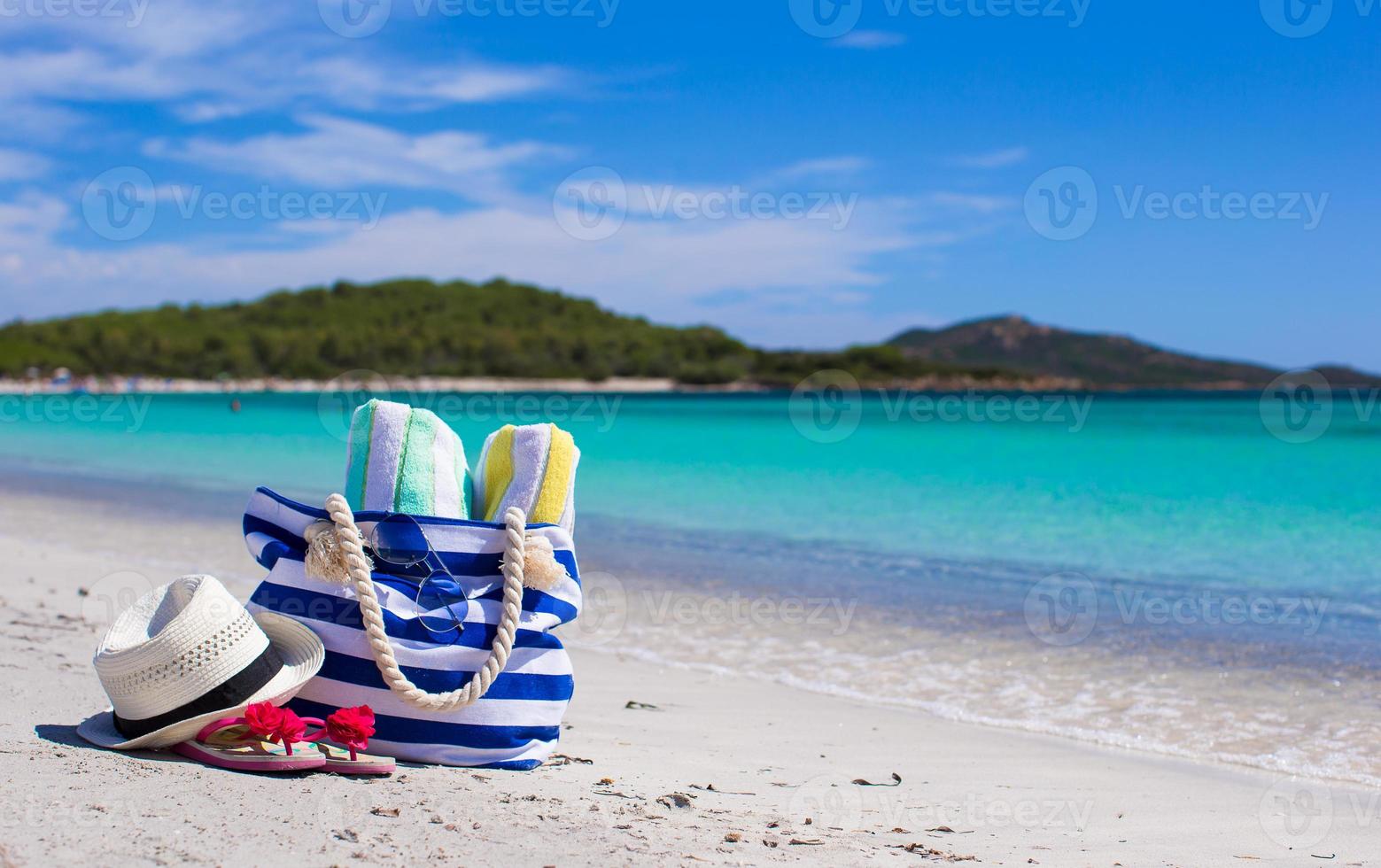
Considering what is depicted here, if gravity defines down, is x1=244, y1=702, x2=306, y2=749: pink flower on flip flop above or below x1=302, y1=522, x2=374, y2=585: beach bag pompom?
below

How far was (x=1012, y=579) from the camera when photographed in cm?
1010

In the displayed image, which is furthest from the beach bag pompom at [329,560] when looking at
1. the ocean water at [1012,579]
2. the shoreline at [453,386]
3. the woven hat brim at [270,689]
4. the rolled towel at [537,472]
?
the shoreline at [453,386]

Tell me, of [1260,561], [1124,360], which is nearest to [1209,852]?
[1260,561]

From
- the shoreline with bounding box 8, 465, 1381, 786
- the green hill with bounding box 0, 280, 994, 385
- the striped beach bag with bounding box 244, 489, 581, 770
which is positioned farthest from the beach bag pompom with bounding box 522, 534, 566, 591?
the green hill with bounding box 0, 280, 994, 385

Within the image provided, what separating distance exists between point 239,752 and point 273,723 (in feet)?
0.60

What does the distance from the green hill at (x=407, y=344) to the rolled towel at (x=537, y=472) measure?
119 m

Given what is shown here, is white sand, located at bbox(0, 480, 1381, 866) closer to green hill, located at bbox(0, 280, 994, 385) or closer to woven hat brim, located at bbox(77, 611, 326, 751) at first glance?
woven hat brim, located at bbox(77, 611, 326, 751)

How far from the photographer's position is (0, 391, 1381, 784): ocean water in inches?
238

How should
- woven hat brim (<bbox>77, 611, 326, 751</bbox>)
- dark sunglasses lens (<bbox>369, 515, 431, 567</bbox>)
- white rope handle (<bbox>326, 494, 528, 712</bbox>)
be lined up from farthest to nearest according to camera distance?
dark sunglasses lens (<bbox>369, 515, 431, 567</bbox>) → white rope handle (<bbox>326, 494, 528, 712</bbox>) → woven hat brim (<bbox>77, 611, 326, 751</bbox>)

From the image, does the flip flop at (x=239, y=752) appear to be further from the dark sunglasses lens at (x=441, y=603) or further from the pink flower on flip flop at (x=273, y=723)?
the dark sunglasses lens at (x=441, y=603)

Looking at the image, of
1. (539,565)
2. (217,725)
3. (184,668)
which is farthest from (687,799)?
(184,668)

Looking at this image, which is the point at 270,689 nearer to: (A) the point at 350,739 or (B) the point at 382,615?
(A) the point at 350,739

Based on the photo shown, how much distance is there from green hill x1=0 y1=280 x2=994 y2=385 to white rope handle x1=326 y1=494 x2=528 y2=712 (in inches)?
4695

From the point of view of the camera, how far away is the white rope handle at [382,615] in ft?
11.6
